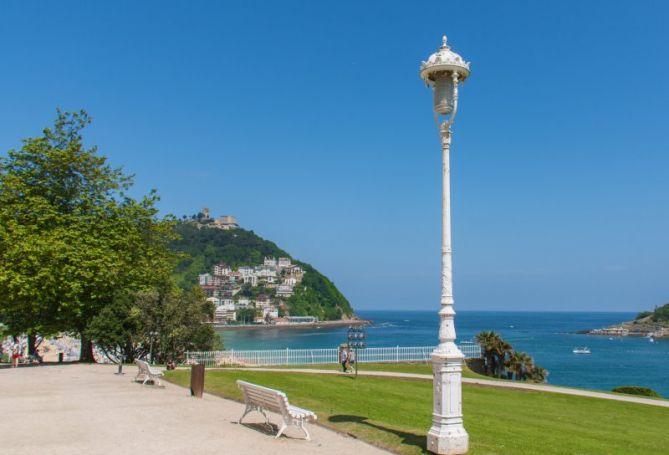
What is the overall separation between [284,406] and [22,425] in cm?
505

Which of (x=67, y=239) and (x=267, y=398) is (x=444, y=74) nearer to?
(x=267, y=398)

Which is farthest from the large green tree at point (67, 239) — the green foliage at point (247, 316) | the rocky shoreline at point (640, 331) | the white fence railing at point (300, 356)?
the green foliage at point (247, 316)

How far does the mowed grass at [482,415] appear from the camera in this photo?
9.49m

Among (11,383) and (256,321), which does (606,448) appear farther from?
(256,321)

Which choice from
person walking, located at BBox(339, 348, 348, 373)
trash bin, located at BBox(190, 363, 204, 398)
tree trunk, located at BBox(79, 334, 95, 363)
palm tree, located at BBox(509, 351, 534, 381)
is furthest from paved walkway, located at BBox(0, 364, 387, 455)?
palm tree, located at BBox(509, 351, 534, 381)

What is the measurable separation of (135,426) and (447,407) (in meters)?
5.90

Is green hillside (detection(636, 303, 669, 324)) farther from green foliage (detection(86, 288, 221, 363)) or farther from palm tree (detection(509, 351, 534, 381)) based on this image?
green foliage (detection(86, 288, 221, 363))

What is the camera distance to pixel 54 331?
26719 mm

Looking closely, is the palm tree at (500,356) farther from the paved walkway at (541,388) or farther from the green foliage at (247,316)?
the green foliage at (247,316)

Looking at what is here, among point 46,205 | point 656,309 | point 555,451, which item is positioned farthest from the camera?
point 656,309

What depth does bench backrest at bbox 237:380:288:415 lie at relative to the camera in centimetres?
962

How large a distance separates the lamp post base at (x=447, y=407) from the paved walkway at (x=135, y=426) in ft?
3.21

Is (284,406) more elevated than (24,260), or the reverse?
(24,260)

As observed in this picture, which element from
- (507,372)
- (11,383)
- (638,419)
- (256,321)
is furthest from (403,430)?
(256,321)
